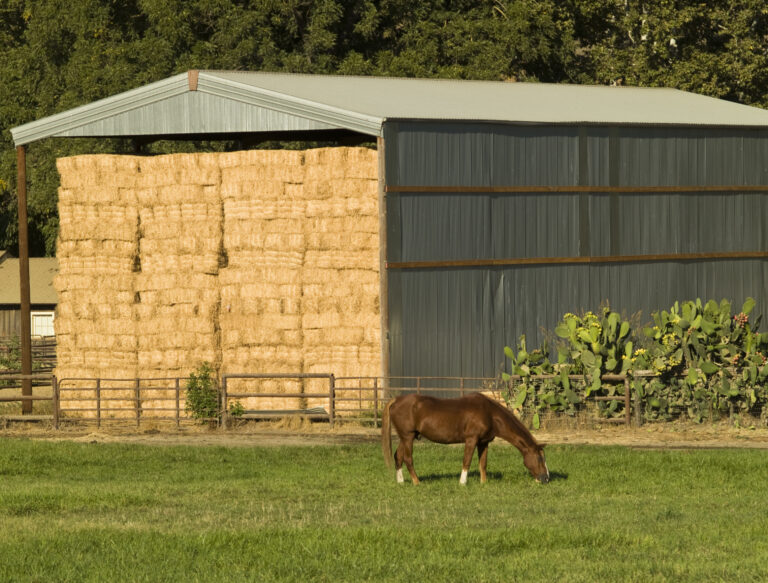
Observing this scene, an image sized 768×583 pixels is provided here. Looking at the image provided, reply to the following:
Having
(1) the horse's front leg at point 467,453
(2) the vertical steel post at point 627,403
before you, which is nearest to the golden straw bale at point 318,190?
(2) the vertical steel post at point 627,403

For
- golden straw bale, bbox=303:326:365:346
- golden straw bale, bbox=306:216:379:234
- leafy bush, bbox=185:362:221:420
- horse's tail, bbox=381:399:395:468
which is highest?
golden straw bale, bbox=306:216:379:234

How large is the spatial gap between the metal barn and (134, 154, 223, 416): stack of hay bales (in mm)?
2063

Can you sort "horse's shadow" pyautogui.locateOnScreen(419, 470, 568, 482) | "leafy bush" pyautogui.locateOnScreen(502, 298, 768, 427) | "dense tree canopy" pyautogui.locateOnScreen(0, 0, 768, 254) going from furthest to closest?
"dense tree canopy" pyautogui.locateOnScreen(0, 0, 768, 254) → "leafy bush" pyautogui.locateOnScreen(502, 298, 768, 427) → "horse's shadow" pyautogui.locateOnScreen(419, 470, 568, 482)

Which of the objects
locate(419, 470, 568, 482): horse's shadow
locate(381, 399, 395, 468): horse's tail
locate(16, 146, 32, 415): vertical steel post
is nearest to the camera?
locate(381, 399, 395, 468): horse's tail

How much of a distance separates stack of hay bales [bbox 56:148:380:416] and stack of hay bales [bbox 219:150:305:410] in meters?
0.02

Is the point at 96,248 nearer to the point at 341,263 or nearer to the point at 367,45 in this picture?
the point at 341,263

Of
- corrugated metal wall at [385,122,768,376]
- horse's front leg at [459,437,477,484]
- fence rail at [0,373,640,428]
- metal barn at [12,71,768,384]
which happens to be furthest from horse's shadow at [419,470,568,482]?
corrugated metal wall at [385,122,768,376]

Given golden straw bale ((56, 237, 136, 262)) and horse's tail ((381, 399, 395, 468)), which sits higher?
golden straw bale ((56, 237, 136, 262))

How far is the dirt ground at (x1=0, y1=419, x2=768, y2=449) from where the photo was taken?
24797mm

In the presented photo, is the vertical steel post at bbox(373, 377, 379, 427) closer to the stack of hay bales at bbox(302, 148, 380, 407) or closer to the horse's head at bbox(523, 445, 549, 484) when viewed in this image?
the stack of hay bales at bbox(302, 148, 380, 407)

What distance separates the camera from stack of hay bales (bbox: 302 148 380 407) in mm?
27938

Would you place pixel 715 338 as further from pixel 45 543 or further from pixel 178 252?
pixel 45 543

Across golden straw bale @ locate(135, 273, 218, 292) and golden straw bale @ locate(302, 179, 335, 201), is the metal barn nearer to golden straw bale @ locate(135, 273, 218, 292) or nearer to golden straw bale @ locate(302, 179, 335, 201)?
golden straw bale @ locate(302, 179, 335, 201)

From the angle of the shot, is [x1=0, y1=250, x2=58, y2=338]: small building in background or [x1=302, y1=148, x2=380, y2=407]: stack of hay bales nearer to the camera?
[x1=302, y1=148, x2=380, y2=407]: stack of hay bales
